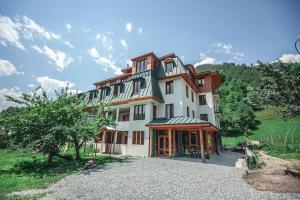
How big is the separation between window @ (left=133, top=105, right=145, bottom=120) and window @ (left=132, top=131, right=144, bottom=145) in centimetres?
177

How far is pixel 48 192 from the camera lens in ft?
23.2

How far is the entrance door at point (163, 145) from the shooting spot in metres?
17.9

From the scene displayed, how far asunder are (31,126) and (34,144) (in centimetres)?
152

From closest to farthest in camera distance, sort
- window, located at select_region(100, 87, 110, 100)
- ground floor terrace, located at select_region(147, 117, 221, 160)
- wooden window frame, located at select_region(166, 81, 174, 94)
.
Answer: ground floor terrace, located at select_region(147, 117, 221, 160), wooden window frame, located at select_region(166, 81, 174, 94), window, located at select_region(100, 87, 110, 100)

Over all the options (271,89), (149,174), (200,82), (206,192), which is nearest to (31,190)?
(149,174)

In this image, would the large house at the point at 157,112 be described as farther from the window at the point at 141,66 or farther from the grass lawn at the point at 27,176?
the grass lawn at the point at 27,176

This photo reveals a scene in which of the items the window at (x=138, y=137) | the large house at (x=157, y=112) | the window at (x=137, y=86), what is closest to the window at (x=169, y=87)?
the large house at (x=157, y=112)

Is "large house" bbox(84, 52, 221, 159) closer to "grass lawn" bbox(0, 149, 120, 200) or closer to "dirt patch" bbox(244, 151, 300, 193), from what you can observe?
"dirt patch" bbox(244, 151, 300, 193)

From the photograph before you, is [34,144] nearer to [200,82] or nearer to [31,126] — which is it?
[31,126]

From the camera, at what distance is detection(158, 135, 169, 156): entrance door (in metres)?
17.9

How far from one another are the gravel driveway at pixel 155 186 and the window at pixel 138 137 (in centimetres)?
796

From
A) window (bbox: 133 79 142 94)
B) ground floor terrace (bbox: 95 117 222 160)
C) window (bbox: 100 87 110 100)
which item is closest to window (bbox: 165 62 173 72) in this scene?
window (bbox: 133 79 142 94)

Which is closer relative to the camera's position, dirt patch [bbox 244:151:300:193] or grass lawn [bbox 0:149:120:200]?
dirt patch [bbox 244:151:300:193]

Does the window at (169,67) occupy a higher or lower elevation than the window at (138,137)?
higher
